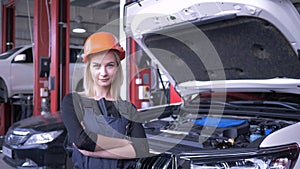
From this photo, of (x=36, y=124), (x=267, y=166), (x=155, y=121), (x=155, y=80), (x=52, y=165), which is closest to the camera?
(x=267, y=166)

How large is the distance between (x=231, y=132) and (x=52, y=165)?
180cm

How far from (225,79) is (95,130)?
146cm

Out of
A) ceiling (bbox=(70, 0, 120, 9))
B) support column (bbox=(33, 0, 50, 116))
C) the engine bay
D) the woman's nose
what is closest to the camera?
the woman's nose

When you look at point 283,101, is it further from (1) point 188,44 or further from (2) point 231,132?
(1) point 188,44

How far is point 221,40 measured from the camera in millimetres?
2498

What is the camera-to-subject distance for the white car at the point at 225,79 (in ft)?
5.22

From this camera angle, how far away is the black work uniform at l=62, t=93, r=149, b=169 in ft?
5.24

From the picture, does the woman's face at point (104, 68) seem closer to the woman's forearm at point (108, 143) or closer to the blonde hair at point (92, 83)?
the blonde hair at point (92, 83)

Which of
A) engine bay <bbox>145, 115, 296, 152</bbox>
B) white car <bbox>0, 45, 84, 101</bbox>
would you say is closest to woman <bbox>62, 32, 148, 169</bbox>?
engine bay <bbox>145, 115, 296, 152</bbox>

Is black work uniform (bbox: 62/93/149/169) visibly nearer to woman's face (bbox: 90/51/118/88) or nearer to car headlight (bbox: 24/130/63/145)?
woman's face (bbox: 90/51/118/88)

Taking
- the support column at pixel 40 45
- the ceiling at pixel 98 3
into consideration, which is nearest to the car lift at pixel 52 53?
the support column at pixel 40 45

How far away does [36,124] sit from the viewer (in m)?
3.72

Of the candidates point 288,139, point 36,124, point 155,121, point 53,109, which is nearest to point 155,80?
point 53,109

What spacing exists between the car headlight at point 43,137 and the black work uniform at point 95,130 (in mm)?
1828
